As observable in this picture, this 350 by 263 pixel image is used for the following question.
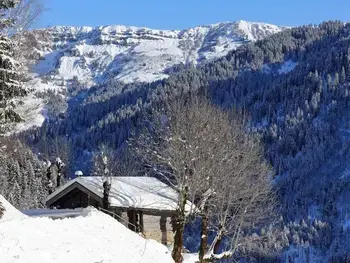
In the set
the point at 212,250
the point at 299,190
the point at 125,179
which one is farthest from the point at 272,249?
the point at 212,250

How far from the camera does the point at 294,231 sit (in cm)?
17112

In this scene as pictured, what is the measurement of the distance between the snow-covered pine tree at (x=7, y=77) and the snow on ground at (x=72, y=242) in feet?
12.5

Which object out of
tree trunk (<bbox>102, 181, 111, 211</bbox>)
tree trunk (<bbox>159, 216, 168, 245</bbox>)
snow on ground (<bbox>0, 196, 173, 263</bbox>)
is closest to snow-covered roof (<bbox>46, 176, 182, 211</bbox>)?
tree trunk (<bbox>102, 181, 111, 211</bbox>)

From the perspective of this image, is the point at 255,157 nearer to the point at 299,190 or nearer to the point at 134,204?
the point at 134,204

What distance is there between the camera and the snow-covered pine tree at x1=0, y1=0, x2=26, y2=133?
68.4 feet

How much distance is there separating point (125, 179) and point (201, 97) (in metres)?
11.3

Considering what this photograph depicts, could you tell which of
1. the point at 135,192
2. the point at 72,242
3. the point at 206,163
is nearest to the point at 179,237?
the point at 206,163

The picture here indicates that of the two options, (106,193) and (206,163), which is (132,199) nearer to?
(106,193)

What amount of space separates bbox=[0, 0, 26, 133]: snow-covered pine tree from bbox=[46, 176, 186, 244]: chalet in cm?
1301

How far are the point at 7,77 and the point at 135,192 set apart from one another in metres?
16.8

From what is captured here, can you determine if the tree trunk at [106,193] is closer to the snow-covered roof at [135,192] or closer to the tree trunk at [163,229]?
the snow-covered roof at [135,192]

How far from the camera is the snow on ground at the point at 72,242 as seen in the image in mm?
14445

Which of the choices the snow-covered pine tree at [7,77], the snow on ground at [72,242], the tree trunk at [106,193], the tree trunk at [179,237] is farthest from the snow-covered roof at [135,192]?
the snow-covered pine tree at [7,77]

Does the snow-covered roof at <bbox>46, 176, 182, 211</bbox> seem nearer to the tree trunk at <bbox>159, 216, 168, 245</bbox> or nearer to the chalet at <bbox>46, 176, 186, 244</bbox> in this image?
the chalet at <bbox>46, 176, 186, 244</bbox>
